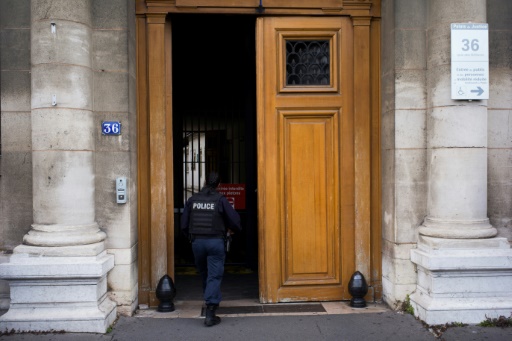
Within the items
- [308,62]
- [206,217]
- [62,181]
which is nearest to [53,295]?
[62,181]

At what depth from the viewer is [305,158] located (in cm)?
643

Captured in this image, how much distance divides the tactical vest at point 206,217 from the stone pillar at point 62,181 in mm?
1049

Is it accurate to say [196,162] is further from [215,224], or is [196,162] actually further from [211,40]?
[215,224]

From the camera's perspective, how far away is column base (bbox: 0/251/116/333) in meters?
5.22

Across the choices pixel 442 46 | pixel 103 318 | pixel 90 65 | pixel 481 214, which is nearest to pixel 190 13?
pixel 90 65

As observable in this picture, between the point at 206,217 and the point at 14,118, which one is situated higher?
the point at 14,118

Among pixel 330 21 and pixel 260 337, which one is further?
pixel 330 21

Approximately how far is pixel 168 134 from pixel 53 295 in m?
2.30

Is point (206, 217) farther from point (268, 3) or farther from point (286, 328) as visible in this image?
point (268, 3)

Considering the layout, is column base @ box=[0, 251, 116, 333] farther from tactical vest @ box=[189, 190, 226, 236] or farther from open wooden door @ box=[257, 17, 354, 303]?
open wooden door @ box=[257, 17, 354, 303]

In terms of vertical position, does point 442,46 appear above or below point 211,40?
below

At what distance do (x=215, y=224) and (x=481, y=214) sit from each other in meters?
3.07

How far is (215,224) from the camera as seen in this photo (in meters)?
5.69

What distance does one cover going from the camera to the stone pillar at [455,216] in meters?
5.54
